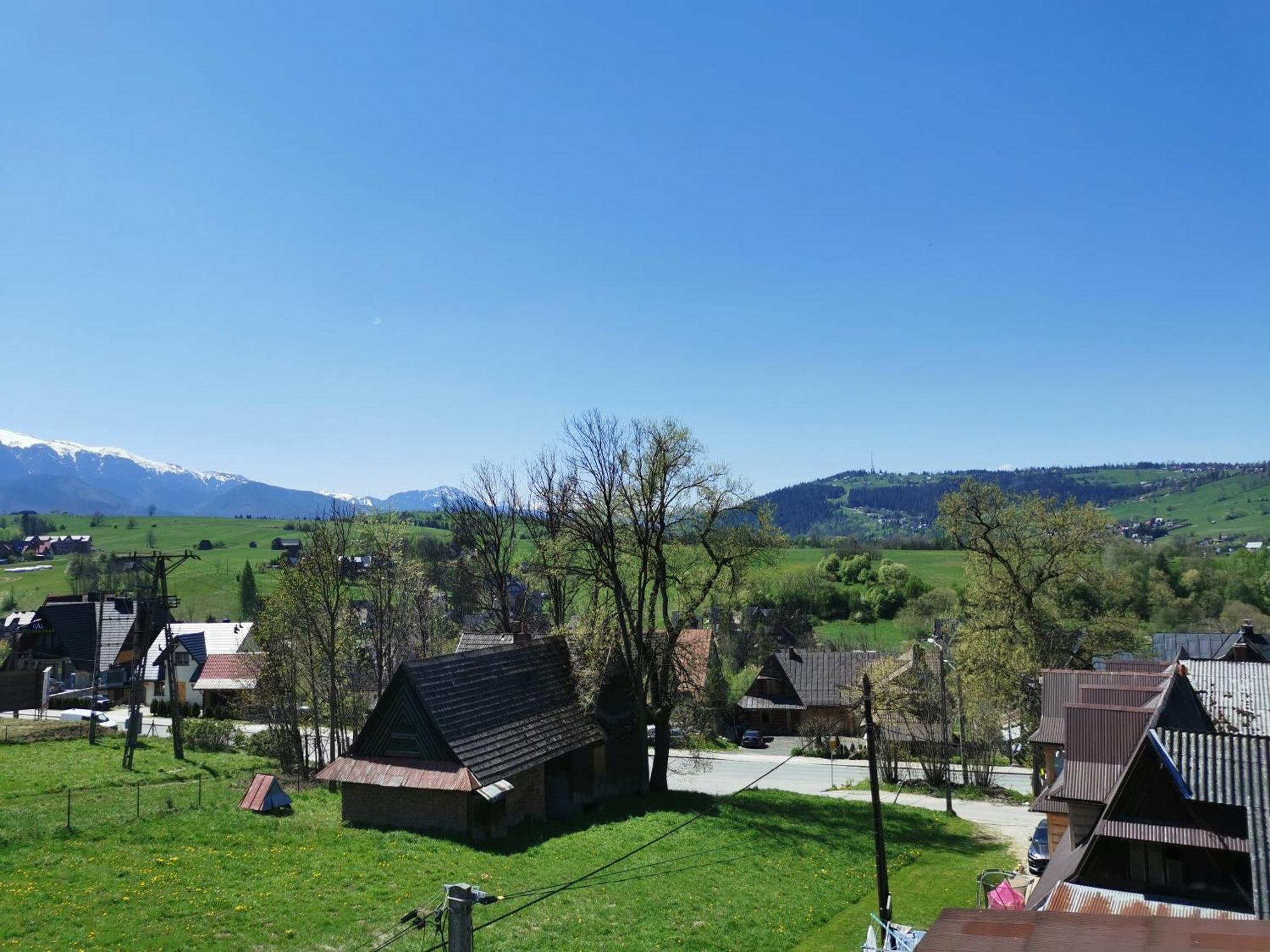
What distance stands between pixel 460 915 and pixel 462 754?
55.0ft

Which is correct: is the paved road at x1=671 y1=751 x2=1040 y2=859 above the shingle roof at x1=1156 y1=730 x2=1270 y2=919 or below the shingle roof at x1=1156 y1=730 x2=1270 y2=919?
below

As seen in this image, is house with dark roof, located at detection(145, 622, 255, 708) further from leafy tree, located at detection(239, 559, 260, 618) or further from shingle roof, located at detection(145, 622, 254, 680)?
leafy tree, located at detection(239, 559, 260, 618)

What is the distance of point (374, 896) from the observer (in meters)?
18.9

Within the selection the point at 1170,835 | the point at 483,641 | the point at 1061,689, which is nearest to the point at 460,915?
the point at 1170,835

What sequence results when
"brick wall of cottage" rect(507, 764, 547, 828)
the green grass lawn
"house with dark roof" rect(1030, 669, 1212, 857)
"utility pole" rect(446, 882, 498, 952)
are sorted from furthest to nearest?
the green grass lawn → "brick wall of cottage" rect(507, 764, 547, 828) → "house with dark roof" rect(1030, 669, 1212, 857) → "utility pole" rect(446, 882, 498, 952)

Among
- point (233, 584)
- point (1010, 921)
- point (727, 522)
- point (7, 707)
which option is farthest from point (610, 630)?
point (233, 584)

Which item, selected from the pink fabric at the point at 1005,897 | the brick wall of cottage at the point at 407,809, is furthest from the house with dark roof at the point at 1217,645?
the brick wall of cottage at the point at 407,809

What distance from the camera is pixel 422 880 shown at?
20422mm

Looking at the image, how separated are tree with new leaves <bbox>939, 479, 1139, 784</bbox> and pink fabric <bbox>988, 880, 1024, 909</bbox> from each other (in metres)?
20.5

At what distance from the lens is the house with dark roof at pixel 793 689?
7419 centimetres

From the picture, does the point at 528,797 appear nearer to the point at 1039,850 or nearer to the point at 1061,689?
the point at 1039,850

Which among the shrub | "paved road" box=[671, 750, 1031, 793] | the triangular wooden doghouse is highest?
the triangular wooden doghouse

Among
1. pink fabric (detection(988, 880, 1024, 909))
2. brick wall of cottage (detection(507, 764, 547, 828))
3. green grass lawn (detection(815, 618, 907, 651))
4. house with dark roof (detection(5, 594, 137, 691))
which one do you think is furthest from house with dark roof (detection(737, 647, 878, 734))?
house with dark roof (detection(5, 594, 137, 691))

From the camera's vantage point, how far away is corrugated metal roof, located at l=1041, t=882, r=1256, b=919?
1809 cm
